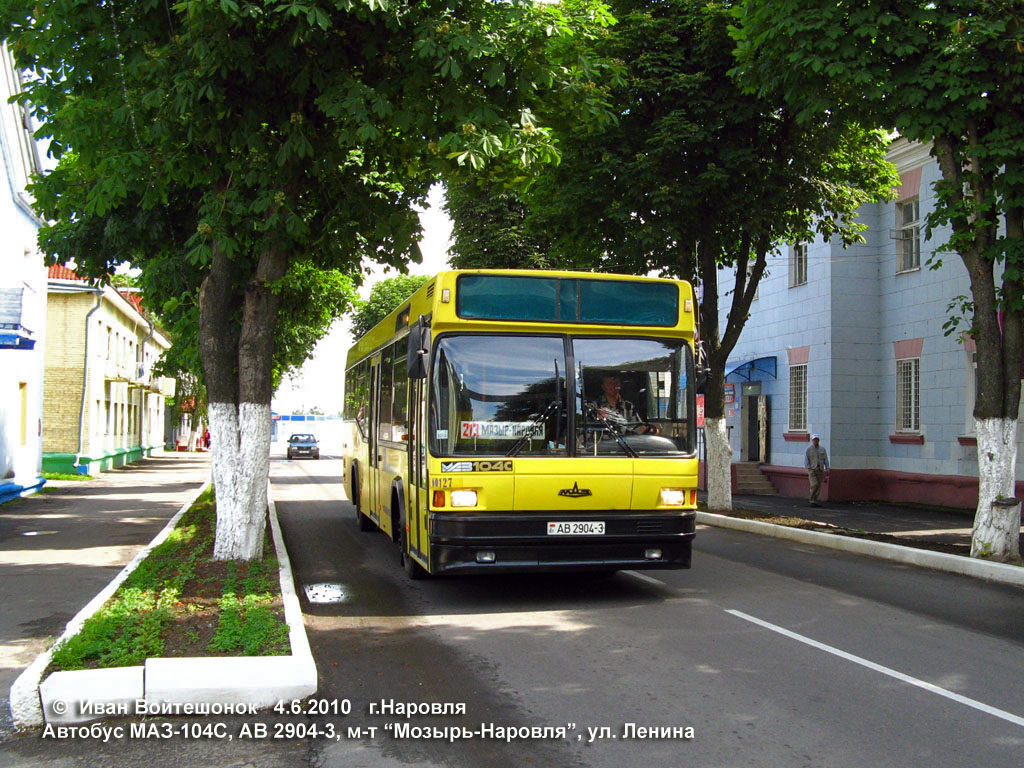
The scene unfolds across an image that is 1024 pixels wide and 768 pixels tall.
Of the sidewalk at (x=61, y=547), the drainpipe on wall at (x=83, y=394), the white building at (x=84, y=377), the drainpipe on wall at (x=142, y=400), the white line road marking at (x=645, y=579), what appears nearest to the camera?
the sidewalk at (x=61, y=547)

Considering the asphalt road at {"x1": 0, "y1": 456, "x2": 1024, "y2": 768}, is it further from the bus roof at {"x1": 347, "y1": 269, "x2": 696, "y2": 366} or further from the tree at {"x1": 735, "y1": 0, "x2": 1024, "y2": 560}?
the bus roof at {"x1": 347, "y1": 269, "x2": 696, "y2": 366}

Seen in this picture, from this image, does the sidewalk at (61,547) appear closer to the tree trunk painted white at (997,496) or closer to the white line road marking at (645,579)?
the white line road marking at (645,579)

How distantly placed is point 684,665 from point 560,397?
9.73 feet

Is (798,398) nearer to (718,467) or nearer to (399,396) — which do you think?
(718,467)

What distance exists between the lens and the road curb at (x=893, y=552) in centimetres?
1109

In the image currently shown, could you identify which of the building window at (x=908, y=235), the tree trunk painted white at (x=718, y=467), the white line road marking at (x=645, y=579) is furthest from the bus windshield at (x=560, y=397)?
the building window at (x=908, y=235)

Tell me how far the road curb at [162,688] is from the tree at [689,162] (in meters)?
12.2

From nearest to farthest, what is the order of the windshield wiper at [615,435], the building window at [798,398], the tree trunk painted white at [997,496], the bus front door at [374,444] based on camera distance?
the windshield wiper at [615,435], the tree trunk painted white at [997,496], the bus front door at [374,444], the building window at [798,398]

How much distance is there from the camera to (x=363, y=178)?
1199cm

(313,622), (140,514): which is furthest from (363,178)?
(140,514)

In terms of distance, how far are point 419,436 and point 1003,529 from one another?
7829 millimetres

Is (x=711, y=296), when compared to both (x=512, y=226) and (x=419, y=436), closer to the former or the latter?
(x=419, y=436)

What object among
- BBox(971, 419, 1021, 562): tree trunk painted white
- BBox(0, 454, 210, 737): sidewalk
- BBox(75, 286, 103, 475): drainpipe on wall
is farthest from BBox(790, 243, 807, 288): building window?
BBox(75, 286, 103, 475): drainpipe on wall

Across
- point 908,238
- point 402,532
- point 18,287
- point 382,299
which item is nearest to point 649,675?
point 402,532
